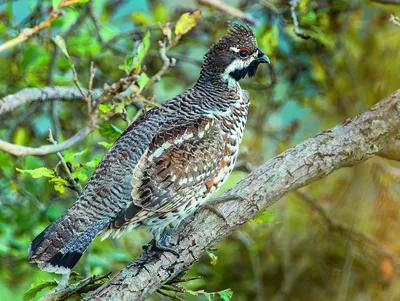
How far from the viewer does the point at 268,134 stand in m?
6.23

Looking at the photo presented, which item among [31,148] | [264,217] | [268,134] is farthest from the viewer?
[268,134]

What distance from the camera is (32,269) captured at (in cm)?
532

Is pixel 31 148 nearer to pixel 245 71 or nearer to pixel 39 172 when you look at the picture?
pixel 39 172

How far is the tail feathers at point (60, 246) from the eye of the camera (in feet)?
10.9

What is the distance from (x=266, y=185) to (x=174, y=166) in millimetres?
509

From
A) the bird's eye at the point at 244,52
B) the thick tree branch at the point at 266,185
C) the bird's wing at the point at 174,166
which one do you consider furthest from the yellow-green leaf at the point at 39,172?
the bird's eye at the point at 244,52

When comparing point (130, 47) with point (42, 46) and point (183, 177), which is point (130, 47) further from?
point (183, 177)

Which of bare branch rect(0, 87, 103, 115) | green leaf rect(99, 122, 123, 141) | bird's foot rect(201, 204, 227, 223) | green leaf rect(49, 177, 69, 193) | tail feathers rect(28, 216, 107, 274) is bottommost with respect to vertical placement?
bird's foot rect(201, 204, 227, 223)

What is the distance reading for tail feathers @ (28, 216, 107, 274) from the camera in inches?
131

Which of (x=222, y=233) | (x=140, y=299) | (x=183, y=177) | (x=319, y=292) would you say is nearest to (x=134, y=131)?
(x=183, y=177)

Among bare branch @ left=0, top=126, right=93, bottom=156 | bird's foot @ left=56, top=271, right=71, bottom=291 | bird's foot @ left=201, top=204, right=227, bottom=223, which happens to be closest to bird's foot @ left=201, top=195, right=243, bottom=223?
bird's foot @ left=201, top=204, right=227, bottom=223

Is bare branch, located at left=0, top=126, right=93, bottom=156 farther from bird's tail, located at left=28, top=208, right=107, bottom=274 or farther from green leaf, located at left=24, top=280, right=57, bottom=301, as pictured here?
green leaf, located at left=24, top=280, right=57, bottom=301

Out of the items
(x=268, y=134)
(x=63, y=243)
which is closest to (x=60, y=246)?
(x=63, y=243)

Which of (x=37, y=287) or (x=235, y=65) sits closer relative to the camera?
(x=37, y=287)
